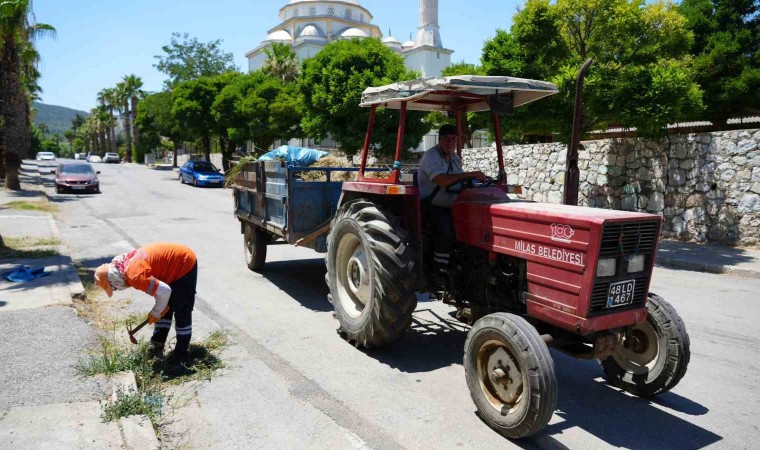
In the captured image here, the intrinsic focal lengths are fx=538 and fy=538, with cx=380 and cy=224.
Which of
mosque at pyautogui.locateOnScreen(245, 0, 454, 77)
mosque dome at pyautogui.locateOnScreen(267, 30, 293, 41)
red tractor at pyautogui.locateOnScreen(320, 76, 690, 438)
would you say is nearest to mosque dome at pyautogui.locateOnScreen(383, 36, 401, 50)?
mosque at pyautogui.locateOnScreen(245, 0, 454, 77)

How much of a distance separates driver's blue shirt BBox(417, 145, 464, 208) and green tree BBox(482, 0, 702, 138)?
23.3 feet

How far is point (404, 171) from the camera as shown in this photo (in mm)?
6461

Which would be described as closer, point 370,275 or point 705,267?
point 370,275

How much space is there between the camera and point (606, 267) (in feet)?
12.2

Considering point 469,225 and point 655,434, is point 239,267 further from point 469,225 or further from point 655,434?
point 655,434

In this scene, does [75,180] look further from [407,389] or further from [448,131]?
[407,389]

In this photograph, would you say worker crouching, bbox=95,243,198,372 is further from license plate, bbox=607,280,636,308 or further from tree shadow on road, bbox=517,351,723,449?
license plate, bbox=607,280,636,308

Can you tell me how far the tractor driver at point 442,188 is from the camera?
502 centimetres

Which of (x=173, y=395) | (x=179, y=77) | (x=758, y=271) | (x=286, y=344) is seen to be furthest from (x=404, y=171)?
(x=179, y=77)

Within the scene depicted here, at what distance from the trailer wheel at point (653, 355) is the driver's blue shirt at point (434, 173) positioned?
6.35 ft

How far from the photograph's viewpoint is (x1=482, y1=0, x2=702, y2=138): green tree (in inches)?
439

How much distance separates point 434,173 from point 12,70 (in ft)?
75.9

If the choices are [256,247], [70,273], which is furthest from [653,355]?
[70,273]

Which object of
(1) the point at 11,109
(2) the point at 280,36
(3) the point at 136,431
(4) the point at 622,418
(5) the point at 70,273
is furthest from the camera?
(2) the point at 280,36
